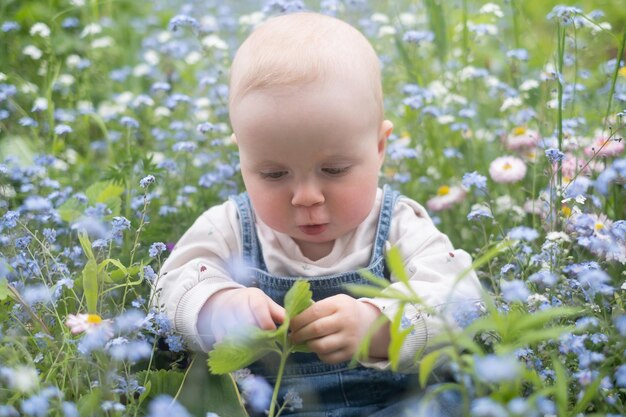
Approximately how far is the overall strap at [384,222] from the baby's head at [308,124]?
12 centimetres

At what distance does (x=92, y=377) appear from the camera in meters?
1.96

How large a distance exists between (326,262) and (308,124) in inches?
18.1

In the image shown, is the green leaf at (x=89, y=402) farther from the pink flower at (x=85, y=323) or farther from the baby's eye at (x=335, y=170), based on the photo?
Answer: the baby's eye at (x=335, y=170)

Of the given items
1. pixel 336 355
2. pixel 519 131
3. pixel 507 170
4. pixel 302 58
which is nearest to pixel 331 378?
pixel 336 355

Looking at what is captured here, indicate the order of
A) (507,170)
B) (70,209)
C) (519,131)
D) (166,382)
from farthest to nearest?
(519,131) < (507,170) < (70,209) < (166,382)

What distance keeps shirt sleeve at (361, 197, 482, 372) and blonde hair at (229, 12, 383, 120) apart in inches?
14.0

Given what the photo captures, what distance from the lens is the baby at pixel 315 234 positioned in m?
2.01

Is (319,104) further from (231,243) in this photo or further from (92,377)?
(92,377)

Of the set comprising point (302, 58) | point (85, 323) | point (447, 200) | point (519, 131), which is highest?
point (302, 58)

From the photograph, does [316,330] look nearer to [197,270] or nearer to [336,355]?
[336,355]

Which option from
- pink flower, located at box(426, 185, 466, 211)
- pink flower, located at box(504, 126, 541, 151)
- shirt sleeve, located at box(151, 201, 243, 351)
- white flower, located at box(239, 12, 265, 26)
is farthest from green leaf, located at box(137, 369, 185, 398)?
white flower, located at box(239, 12, 265, 26)

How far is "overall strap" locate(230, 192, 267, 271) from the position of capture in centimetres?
235

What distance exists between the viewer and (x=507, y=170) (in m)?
2.96

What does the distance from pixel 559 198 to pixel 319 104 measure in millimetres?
790
